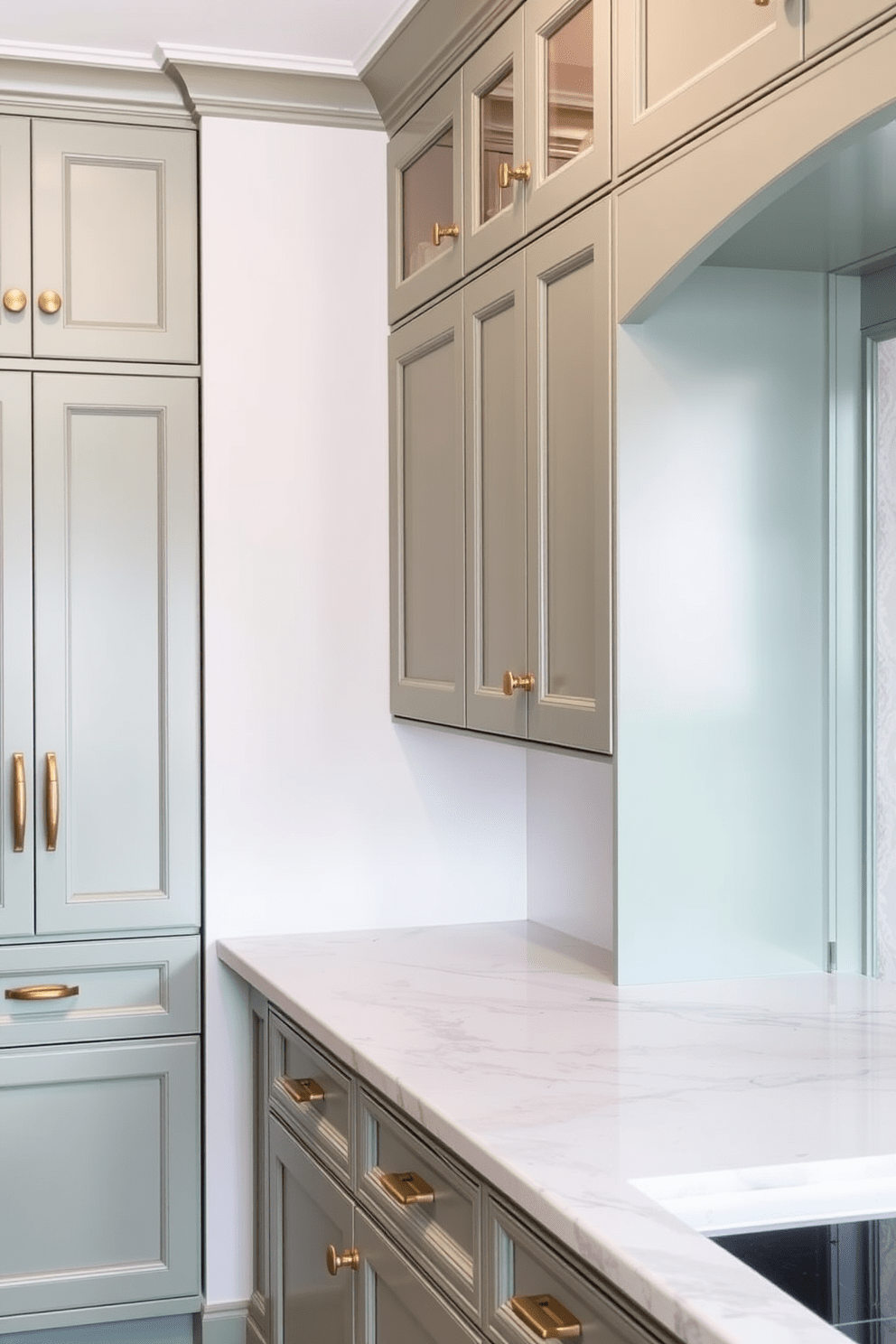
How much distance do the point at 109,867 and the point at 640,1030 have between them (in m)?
1.28

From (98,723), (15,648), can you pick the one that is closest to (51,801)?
(98,723)

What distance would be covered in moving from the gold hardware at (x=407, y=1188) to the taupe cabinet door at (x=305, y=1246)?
0.74 ft

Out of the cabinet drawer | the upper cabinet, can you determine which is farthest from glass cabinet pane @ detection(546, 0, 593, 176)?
the cabinet drawer

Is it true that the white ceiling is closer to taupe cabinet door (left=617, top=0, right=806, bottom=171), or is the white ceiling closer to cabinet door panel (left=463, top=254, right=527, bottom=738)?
cabinet door panel (left=463, top=254, right=527, bottom=738)

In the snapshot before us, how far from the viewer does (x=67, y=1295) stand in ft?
8.91

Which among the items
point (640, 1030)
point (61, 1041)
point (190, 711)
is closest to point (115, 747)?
point (190, 711)

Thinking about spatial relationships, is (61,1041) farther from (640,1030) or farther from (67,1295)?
(640,1030)

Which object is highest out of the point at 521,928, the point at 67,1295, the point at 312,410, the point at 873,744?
the point at 312,410

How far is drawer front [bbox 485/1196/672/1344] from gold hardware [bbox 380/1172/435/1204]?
7.9 inches

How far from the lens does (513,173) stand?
7.20ft

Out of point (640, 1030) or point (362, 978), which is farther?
point (362, 978)

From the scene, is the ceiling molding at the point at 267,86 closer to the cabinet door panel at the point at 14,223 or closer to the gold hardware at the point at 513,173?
the cabinet door panel at the point at 14,223

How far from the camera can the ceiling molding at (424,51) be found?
2.34 metres

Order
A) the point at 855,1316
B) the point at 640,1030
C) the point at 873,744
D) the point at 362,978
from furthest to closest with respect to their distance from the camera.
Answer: the point at 362,978 → the point at 873,744 → the point at 640,1030 → the point at 855,1316
